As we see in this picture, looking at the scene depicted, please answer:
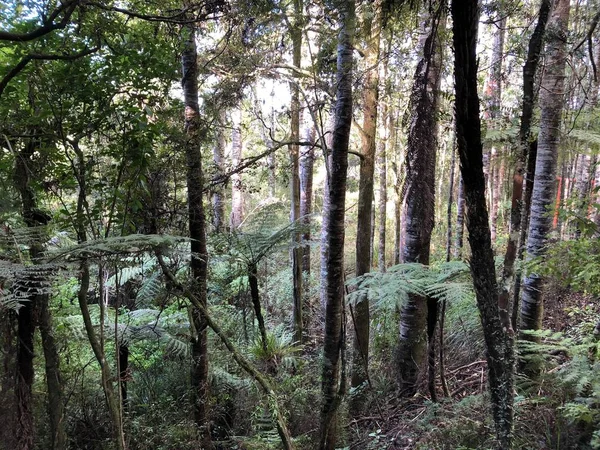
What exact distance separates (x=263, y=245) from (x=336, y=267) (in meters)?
1.35

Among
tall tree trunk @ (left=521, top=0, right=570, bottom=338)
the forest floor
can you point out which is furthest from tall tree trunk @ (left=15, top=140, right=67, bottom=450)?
tall tree trunk @ (left=521, top=0, right=570, bottom=338)

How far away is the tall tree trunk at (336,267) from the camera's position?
153 inches

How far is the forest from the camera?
2.80 m

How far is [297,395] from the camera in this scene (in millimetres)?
5121

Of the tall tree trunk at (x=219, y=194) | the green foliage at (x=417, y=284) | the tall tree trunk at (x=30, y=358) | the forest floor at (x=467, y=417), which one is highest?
the tall tree trunk at (x=219, y=194)

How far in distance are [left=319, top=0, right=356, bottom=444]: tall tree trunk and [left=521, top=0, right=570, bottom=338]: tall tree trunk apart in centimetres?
229

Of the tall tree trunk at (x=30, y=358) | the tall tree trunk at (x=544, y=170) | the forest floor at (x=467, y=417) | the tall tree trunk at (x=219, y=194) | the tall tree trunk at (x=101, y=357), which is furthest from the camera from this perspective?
the tall tree trunk at (x=219, y=194)

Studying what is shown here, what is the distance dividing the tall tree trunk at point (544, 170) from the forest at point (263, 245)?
0.02 m

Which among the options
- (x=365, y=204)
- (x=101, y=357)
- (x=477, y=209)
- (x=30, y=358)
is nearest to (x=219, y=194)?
(x=365, y=204)

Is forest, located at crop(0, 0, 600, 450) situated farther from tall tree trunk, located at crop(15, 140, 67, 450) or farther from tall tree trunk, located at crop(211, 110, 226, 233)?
tall tree trunk, located at crop(211, 110, 226, 233)

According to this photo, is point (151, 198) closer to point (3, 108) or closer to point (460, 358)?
point (3, 108)

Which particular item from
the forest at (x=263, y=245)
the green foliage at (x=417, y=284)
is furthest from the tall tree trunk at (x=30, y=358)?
the green foliage at (x=417, y=284)

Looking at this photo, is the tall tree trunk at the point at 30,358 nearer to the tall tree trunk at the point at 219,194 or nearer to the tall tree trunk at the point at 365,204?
the tall tree trunk at the point at 219,194

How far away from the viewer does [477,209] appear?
214 cm
